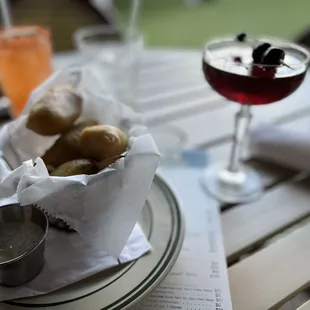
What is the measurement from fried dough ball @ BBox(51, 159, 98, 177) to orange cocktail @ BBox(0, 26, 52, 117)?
0.32m

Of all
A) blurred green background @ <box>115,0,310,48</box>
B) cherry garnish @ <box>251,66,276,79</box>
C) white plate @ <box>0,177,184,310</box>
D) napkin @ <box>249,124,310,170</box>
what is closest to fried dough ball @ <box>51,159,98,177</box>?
white plate @ <box>0,177,184,310</box>

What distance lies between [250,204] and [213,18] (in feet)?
8.12

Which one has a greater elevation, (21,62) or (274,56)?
(274,56)

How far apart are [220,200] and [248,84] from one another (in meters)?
0.16

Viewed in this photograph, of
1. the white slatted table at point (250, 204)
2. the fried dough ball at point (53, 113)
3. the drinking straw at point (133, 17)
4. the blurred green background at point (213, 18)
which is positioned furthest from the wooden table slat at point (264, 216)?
the blurred green background at point (213, 18)

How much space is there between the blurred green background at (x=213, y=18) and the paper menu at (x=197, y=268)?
199 cm

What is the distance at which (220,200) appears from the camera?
1.99ft

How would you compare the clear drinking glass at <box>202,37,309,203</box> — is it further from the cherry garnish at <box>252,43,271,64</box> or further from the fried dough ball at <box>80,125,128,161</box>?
the fried dough ball at <box>80,125,128,161</box>

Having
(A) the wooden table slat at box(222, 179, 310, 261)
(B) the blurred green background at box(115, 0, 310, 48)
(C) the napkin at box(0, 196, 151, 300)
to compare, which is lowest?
(B) the blurred green background at box(115, 0, 310, 48)

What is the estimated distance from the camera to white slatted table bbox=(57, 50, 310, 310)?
1.54 ft

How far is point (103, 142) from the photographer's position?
0.46m

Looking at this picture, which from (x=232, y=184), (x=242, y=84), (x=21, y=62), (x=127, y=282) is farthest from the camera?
(x=21, y=62)

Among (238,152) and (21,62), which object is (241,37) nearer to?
(238,152)

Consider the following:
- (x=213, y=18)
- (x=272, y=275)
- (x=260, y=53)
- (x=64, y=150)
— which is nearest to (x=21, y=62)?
(x=64, y=150)
